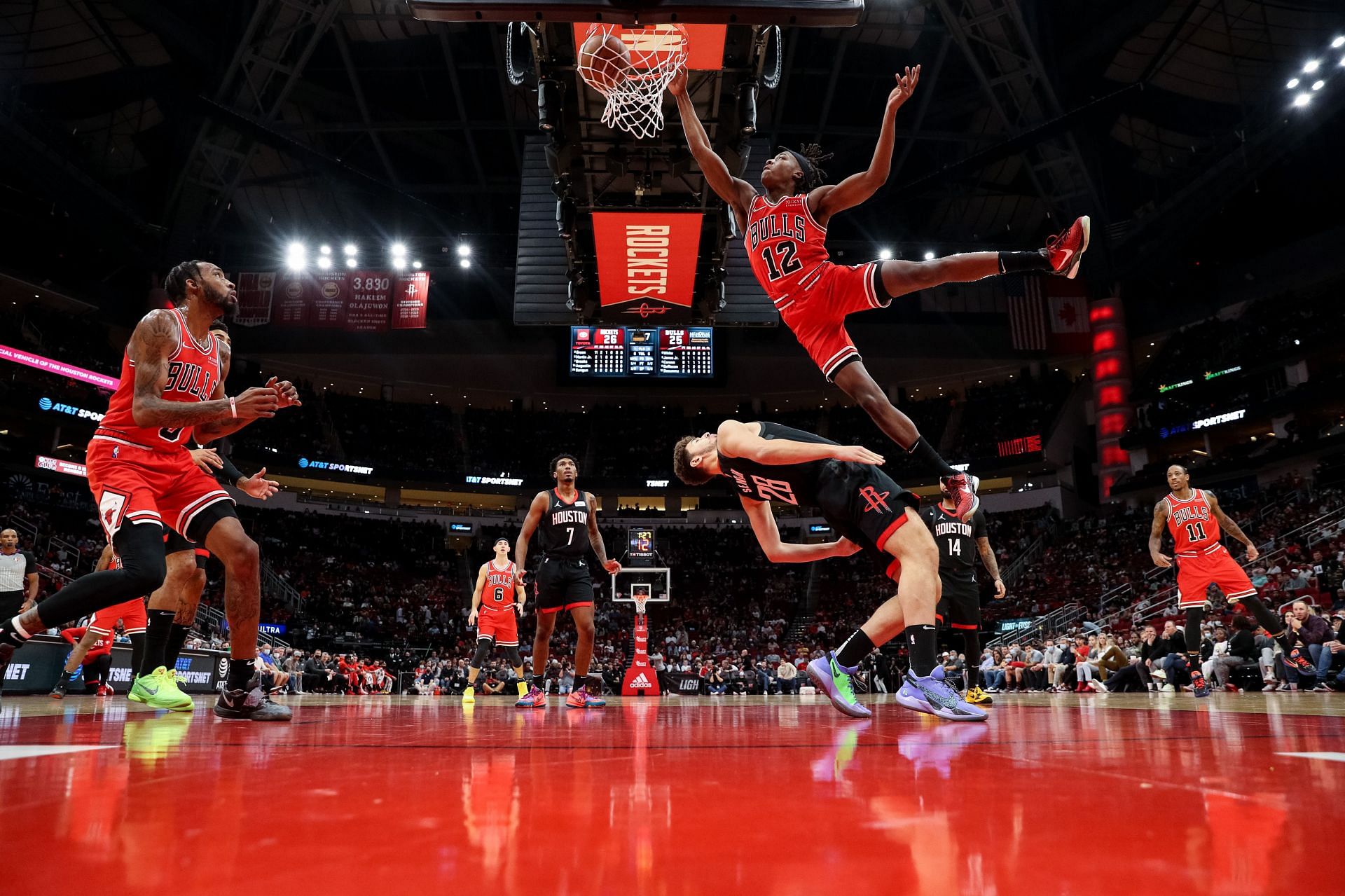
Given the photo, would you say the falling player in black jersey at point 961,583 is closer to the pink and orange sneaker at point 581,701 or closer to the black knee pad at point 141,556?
the pink and orange sneaker at point 581,701

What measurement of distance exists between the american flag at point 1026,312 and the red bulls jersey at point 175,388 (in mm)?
24879

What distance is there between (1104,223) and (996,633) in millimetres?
11331

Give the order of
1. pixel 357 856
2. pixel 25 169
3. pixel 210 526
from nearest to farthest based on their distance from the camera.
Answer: pixel 357 856 → pixel 210 526 → pixel 25 169

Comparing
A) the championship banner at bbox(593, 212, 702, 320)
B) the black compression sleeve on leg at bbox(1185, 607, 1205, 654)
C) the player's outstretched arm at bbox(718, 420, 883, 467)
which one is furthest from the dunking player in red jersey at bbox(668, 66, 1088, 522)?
the black compression sleeve on leg at bbox(1185, 607, 1205, 654)

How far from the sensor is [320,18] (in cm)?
1698

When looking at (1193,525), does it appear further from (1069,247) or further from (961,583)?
(1069,247)

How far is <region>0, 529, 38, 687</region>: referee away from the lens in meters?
7.89

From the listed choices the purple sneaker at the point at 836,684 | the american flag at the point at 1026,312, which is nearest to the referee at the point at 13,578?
the purple sneaker at the point at 836,684

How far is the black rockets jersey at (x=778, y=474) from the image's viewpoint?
400 centimetres

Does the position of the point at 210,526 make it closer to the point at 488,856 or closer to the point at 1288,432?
the point at 488,856

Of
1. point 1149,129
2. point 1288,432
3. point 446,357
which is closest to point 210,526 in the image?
point 1149,129

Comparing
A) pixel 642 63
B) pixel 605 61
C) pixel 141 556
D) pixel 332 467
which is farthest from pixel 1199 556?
pixel 332 467

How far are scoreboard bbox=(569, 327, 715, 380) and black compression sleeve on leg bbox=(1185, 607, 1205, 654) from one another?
1978cm

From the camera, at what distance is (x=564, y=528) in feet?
24.0
